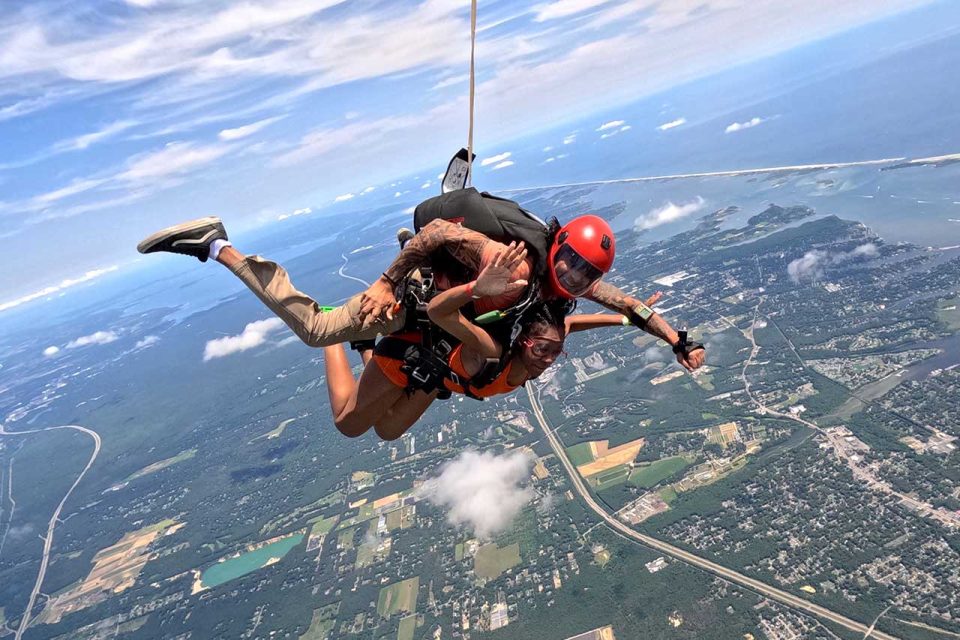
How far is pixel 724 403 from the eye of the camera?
36438 mm

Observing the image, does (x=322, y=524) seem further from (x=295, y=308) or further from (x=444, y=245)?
(x=444, y=245)

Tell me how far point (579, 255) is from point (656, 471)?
31644 millimetres

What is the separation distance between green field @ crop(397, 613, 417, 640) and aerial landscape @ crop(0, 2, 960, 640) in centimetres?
20

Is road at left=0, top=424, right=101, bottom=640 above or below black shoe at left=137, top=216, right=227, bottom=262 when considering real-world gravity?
below

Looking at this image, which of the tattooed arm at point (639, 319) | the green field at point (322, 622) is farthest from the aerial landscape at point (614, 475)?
the tattooed arm at point (639, 319)

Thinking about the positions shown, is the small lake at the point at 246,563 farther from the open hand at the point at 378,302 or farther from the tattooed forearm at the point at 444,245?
the tattooed forearm at the point at 444,245

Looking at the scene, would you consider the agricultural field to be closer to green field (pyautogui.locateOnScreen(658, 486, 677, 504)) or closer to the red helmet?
green field (pyautogui.locateOnScreen(658, 486, 677, 504))

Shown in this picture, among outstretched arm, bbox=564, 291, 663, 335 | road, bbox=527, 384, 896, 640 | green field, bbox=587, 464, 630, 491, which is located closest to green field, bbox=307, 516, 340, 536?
road, bbox=527, 384, 896, 640

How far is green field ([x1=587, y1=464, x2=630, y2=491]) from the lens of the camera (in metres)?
31.7

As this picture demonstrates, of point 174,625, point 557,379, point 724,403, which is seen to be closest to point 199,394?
point 174,625

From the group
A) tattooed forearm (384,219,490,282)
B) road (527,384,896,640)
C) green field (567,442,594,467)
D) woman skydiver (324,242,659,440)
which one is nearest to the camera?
woman skydiver (324,242,659,440)

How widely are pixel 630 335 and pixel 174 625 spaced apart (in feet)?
143

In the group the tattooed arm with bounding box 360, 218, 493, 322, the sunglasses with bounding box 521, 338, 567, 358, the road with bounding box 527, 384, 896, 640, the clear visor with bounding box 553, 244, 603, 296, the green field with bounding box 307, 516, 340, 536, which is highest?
the tattooed arm with bounding box 360, 218, 493, 322

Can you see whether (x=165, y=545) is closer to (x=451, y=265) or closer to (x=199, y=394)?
(x=199, y=394)
